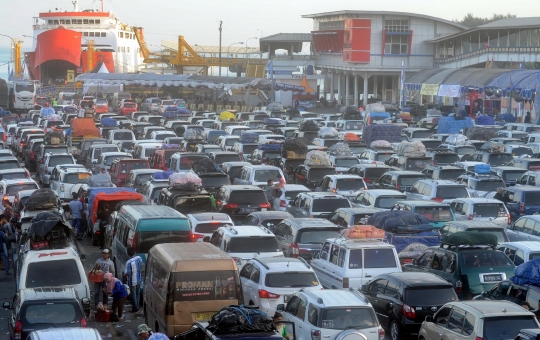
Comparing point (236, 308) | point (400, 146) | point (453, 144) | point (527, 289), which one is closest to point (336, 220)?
point (527, 289)

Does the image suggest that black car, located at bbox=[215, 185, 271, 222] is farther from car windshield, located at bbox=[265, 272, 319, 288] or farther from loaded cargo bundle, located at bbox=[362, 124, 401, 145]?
loaded cargo bundle, located at bbox=[362, 124, 401, 145]

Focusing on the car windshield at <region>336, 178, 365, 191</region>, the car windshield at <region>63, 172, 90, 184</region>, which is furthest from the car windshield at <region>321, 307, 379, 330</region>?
the car windshield at <region>63, 172, 90, 184</region>

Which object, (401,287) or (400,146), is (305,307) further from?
(400,146)

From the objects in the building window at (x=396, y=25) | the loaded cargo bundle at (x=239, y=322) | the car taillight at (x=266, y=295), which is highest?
the building window at (x=396, y=25)

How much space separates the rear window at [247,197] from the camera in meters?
25.5

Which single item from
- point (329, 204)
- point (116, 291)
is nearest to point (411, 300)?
point (116, 291)

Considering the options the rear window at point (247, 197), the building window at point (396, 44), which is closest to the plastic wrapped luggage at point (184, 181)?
the rear window at point (247, 197)

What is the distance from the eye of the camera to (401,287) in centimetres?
1572

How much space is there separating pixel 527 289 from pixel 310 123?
32.8m

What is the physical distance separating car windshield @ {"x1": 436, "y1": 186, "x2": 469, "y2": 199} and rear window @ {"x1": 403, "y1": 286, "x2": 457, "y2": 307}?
10.7 meters

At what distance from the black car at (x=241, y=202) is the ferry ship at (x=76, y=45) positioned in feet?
255

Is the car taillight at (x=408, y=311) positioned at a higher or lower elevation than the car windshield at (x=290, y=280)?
lower

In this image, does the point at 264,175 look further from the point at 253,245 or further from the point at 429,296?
the point at 429,296

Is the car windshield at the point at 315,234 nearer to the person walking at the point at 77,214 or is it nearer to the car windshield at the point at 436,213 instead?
the car windshield at the point at 436,213
